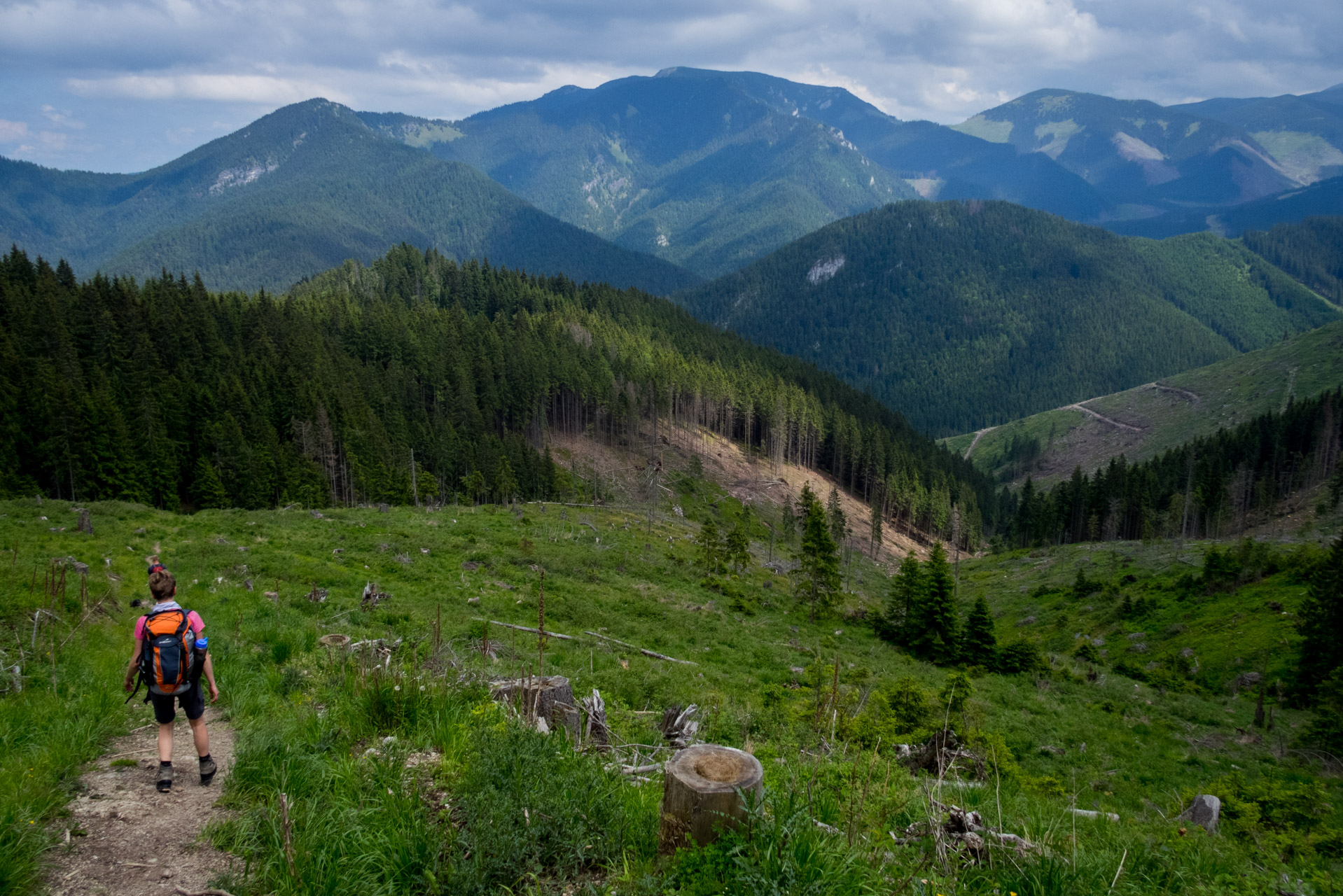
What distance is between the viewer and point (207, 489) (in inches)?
2105

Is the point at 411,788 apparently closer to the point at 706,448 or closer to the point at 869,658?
the point at 869,658

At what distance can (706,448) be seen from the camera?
117562mm

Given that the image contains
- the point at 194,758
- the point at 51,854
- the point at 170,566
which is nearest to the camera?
the point at 51,854

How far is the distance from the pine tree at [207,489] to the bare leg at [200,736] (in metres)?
55.3

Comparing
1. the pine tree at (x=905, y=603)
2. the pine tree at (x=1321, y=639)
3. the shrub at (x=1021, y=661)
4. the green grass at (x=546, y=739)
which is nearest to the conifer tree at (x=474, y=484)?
the green grass at (x=546, y=739)

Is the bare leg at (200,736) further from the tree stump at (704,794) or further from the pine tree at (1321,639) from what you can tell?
the pine tree at (1321,639)

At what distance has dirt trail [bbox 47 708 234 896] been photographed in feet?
17.5

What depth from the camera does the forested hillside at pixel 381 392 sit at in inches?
2084

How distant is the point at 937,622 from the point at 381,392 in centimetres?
6937

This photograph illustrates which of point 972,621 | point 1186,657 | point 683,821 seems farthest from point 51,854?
point 1186,657

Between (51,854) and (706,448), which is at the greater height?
(51,854)

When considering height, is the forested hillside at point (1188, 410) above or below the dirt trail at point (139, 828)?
below

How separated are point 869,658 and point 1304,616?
21.5m

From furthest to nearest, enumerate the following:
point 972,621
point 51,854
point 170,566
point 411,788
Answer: point 972,621 → point 170,566 → point 411,788 → point 51,854
